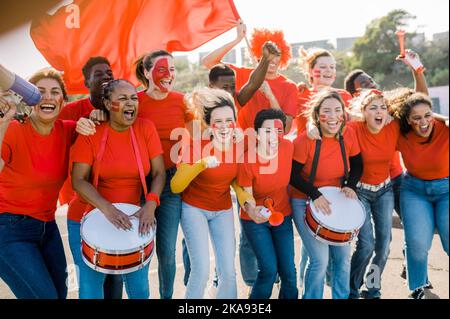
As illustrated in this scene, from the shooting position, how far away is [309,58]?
4602 mm

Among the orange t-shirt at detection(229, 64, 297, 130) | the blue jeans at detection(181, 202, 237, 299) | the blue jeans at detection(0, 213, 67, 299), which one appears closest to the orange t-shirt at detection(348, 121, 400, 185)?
the orange t-shirt at detection(229, 64, 297, 130)

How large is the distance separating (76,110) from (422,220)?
3154mm

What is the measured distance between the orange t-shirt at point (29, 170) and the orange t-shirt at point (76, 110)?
54 cm

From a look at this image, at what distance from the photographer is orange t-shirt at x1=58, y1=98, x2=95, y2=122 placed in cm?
378

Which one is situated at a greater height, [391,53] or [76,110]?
[391,53]

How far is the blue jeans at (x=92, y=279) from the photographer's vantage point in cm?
311

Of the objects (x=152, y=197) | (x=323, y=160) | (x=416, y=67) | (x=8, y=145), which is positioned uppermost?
(x=416, y=67)

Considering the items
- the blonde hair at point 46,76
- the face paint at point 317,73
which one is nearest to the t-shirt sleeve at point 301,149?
the face paint at point 317,73

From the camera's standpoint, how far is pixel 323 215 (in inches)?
138

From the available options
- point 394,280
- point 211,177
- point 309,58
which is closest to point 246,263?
point 211,177

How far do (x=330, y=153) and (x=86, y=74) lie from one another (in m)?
2.23

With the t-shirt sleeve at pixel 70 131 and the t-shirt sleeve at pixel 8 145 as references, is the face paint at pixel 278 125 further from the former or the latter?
the t-shirt sleeve at pixel 8 145

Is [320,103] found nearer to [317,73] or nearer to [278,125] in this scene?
[278,125]

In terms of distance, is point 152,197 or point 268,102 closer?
point 152,197
